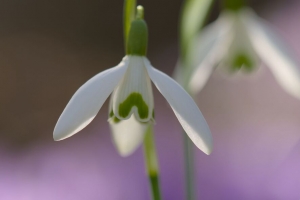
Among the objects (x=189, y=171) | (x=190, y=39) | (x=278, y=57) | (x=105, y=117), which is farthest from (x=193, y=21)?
(x=105, y=117)

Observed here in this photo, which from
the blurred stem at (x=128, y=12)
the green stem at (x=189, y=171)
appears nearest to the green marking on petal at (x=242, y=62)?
the green stem at (x=189, y=171)

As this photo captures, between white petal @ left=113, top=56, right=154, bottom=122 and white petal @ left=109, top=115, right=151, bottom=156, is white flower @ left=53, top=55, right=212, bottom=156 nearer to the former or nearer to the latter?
white petal @ left=113, top=56, right=154, bottom=122

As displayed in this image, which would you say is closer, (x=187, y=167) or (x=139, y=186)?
(x=187, y=167)

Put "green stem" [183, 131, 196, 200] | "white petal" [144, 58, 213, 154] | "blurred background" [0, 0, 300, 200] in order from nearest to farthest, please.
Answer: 1. "white petal" [144, 58, 213, 154]
2. "green stem" [183, 131, 196, 200]
3. "blurred background" [0, 0, 300, 200]

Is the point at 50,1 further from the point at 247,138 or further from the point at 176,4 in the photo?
the point at 247,138

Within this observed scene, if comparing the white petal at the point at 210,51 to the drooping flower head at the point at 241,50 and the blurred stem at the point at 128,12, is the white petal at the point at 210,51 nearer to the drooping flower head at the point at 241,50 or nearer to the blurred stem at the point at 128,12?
the drooping flower head at the point at 241,50

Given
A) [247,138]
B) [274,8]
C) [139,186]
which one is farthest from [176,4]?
[139,186]

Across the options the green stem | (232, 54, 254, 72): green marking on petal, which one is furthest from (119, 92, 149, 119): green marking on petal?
(232, 54, 254, 72): green marking on petal
